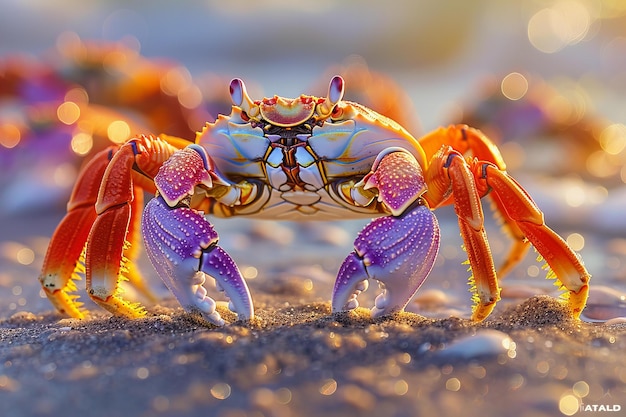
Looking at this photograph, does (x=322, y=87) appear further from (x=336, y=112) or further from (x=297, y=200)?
(x=336, y=112)

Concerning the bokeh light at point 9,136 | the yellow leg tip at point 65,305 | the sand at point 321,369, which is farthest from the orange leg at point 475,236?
the bokeh light at point 9,136

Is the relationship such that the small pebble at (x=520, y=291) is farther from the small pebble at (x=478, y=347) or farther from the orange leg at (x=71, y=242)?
the orange leg at (x=71, y=242)

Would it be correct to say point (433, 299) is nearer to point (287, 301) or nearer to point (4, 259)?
point (287, 301)

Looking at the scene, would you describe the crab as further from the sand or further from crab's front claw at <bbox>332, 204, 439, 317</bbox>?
the sand

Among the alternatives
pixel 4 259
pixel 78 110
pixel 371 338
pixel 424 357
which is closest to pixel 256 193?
pixel 371 338

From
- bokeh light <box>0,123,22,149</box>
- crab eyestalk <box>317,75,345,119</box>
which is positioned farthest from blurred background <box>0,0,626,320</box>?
crab eyestalk <box>317,75,345,119</box>

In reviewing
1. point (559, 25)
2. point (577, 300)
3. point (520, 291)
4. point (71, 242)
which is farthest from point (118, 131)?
point (559, 25)
